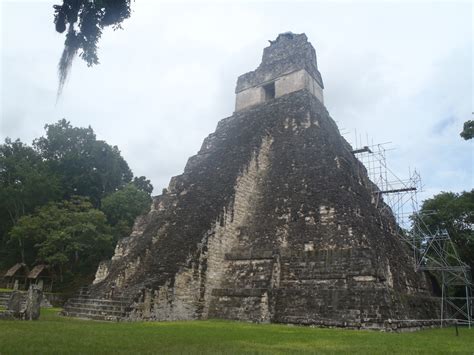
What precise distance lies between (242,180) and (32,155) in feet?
98.4

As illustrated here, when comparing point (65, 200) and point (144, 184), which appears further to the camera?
point (144, 184)

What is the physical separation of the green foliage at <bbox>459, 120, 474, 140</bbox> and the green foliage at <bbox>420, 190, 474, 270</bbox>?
10.2 meters

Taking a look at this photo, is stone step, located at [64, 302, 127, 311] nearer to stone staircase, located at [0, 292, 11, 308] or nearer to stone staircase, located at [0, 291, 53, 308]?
stone staircase, located at [0, 291, 53, 308]

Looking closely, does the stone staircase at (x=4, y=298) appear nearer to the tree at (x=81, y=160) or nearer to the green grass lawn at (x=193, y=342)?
the green grass lawn at (x=193, y=342)

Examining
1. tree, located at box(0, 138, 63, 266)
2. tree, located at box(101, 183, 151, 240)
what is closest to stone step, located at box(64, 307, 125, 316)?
tree, located at box(101, 183, 151, 240)

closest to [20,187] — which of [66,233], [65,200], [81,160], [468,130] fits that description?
[81,160]

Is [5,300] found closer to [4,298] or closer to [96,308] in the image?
[4,298]

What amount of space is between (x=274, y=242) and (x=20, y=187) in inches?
1144

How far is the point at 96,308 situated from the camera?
36.4 ft

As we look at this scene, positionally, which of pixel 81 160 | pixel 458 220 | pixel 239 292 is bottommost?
pixel 239 292

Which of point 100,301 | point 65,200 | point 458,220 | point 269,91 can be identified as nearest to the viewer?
point 100,301

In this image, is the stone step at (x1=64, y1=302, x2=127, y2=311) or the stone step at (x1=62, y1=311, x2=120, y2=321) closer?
the stone step at (x1=62, y1=311, x2=120, y2=321)

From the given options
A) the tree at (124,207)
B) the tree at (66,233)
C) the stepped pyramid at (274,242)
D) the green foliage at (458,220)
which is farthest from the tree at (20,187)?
the green foliage at (458,220)

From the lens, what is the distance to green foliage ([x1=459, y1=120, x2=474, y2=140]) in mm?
12078
